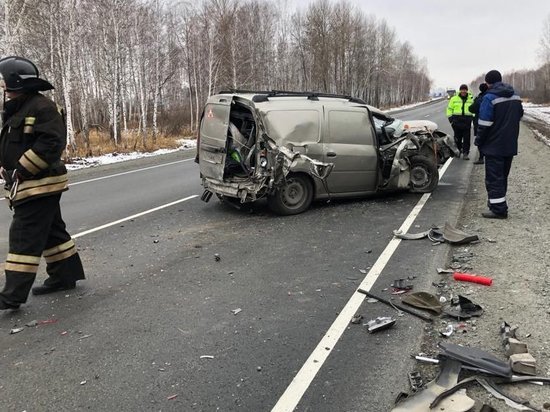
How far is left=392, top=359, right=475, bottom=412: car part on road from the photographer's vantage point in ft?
9.12

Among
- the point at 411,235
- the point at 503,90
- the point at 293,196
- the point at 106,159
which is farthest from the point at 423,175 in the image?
the point at 106,159

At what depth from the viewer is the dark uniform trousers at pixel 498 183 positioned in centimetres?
716

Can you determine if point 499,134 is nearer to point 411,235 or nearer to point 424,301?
point 411,235

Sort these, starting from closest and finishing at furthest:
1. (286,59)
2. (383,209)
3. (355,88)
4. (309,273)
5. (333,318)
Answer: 1. (333,318)
2. (309,273)
3. (383,209)
4. (286,59)
5. (355,88)

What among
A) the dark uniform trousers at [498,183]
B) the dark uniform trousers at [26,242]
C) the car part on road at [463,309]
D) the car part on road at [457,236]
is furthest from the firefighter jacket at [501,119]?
the dark uniform trousers at [26,242]

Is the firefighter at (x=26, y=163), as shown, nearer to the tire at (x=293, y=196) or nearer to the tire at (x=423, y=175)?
the tire at (x=293, y=196)

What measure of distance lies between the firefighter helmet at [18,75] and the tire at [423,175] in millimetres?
6717

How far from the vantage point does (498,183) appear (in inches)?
281

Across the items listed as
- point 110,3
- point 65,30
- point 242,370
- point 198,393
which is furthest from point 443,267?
point 110,3

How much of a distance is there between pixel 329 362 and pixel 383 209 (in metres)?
5.18

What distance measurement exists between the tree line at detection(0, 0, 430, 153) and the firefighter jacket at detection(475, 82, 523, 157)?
15241 millimetres

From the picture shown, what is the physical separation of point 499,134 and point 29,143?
631cm

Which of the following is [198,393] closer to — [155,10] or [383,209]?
[383,209]

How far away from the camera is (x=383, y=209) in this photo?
8242mm
